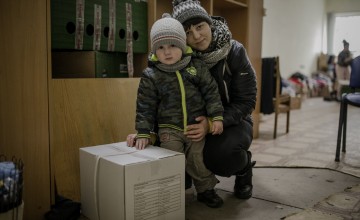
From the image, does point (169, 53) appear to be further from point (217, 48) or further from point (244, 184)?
point (244, 184)

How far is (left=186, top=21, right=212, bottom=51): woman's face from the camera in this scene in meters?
1.52

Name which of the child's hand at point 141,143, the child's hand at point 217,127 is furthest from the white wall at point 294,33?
the child's hand at point 141,143

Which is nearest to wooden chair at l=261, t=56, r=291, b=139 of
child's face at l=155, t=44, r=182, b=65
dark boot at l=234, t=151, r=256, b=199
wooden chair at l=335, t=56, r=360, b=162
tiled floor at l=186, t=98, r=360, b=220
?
tiled floor at l=186, t=98, r=360, b=220

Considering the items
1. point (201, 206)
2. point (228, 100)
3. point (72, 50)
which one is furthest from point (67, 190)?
point (228, 100)

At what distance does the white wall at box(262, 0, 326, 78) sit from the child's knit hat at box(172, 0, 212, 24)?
4.05 metres

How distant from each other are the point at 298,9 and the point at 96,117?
6.20m

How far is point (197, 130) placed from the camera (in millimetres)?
1441

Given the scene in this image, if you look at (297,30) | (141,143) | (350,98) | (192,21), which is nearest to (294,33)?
(297,30)

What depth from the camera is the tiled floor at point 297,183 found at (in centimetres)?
148

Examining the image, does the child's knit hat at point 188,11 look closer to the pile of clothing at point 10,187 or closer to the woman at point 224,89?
the woman at point 224,89

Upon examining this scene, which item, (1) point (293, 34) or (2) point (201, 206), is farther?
(1) point (293, 34)

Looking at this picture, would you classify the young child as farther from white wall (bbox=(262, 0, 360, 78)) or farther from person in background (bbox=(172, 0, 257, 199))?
white wall (bbox=(262, 0, 360, 78))

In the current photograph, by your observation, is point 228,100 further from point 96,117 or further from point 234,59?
point 96,117

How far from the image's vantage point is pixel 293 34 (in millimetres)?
6730
